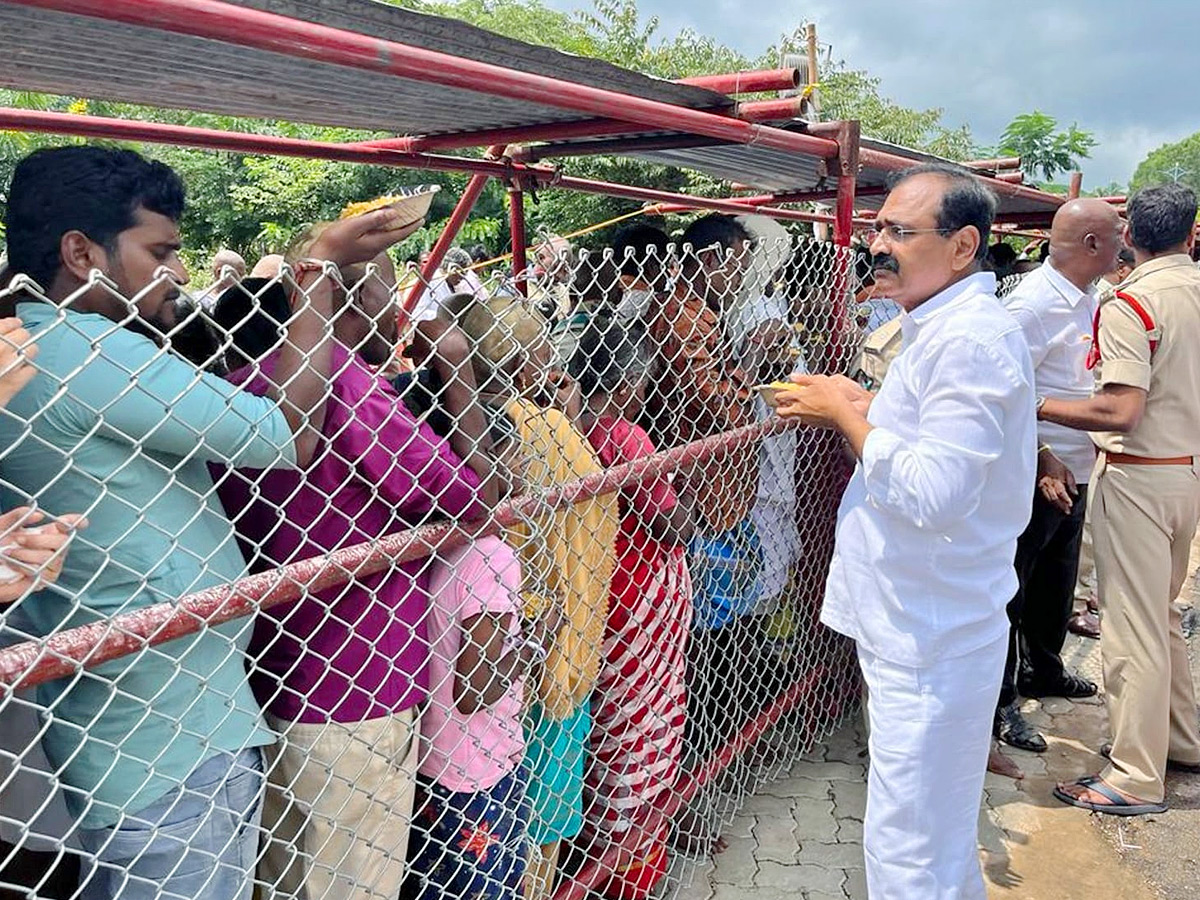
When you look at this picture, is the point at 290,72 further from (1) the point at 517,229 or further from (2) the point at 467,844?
(1) the point at 517,229

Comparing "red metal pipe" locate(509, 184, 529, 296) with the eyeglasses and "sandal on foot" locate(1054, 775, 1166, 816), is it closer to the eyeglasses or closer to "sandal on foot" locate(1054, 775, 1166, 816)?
the eyeglasses

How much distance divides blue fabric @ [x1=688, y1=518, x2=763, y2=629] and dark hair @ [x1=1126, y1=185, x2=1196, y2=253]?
190 cm

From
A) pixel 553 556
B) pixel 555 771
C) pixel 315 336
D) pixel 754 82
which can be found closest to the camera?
pixel 315 336

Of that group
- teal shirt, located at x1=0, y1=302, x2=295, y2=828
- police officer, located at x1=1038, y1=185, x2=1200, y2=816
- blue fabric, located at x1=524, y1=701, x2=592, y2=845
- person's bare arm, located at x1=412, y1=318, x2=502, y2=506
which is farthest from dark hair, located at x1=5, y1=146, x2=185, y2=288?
police officer, located at x1=1038, y1=185, x2=1200, y2=816

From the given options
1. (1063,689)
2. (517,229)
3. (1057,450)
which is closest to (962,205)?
(1057,450)

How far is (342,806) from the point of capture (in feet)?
5.76

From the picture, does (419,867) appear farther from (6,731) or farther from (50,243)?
(50,243)

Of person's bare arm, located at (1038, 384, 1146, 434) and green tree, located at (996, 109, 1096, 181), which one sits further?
green tree, located at (996, 109, 1096, 181)

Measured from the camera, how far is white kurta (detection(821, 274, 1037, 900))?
1.94m

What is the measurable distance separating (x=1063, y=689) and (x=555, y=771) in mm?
2914

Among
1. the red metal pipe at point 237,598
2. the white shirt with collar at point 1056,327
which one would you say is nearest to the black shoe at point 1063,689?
the white shirt with collar at point 1056,327

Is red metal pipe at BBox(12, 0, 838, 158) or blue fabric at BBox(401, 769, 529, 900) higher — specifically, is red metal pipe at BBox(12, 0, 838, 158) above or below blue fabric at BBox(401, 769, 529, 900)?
above

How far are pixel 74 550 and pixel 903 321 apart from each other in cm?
189

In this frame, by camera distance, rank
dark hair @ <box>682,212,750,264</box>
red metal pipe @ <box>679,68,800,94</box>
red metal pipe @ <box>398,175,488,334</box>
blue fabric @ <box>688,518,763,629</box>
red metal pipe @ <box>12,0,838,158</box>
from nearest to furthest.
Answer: red metal pipe @ <box>12,0,838,158</box>, red metal pipe @ <box>679,68,800,94</box>, blue fabric @ <box>688,518,763,629</box>, dark hair @ <box>682,212,750,264</box>, red metal pipe @ <box>398,175,488,334</box>
